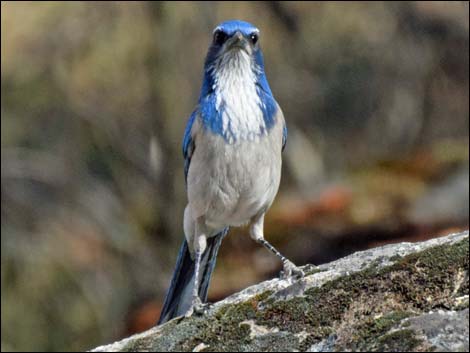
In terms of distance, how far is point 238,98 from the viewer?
5.21m

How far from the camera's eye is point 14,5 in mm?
11000

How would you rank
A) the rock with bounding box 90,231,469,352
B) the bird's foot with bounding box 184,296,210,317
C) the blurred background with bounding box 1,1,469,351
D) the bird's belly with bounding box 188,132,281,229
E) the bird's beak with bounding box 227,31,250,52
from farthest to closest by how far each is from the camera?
the blurred background with bounding box 1,1,469,351 < the bird's beak with bounding box 227,31,250,52 < the bird's belly with bounding box 188,132,281,229 < the bird's foot with bounding box 184,296,210,317 < the rock with bounding box 90,231,469,352

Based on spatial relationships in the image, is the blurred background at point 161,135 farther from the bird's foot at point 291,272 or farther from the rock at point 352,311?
the rock at point 352,311

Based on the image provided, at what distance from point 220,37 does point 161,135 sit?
548cm

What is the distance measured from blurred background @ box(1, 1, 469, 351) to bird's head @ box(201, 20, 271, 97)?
4.29 meters

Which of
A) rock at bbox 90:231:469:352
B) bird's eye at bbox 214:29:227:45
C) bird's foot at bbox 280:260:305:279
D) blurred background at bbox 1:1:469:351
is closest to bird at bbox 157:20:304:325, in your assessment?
bird's eye at bbox 214:29:227:45

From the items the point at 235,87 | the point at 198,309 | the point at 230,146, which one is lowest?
the point at 198,309

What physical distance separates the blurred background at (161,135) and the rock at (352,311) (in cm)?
564

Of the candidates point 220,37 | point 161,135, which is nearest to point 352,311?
point 220,37

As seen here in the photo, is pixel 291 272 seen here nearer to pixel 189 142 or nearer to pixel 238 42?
pixel 189 142

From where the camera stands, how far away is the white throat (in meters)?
5.15

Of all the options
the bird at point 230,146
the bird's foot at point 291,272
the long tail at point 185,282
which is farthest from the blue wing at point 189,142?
the bird's foot at point 291,272

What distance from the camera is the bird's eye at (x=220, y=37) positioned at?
17.5ft

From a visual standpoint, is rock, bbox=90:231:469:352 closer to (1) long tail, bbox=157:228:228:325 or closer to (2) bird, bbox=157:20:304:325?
(2) bird, bbox=157:20:304:325
